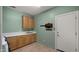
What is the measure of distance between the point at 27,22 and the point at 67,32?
2.52 metres

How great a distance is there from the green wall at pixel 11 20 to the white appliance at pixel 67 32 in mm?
2051

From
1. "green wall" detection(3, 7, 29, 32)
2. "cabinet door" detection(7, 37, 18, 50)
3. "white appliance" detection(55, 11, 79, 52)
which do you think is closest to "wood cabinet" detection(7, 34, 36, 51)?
"cabinet door" detection(7, 37, 18, 50)

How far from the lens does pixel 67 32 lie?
266cm

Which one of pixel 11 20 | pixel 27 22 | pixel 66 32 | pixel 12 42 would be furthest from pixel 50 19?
pixel 12 42

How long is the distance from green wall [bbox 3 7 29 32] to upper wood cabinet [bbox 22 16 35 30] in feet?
0.76

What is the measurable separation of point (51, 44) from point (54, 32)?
0.60 metres

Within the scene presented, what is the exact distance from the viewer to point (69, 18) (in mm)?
2582

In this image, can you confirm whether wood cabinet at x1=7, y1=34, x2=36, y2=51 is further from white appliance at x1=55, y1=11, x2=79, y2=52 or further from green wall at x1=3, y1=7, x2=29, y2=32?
white appliance at x1=55, y1=11, x2=79, y2=52

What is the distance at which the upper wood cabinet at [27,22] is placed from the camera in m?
4.22

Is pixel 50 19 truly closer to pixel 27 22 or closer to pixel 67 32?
pixel 67 32

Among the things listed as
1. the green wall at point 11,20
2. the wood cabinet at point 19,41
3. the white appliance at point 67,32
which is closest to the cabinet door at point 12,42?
the wood cabinet at point 19,41

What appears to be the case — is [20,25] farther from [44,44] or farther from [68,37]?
[68,37]
